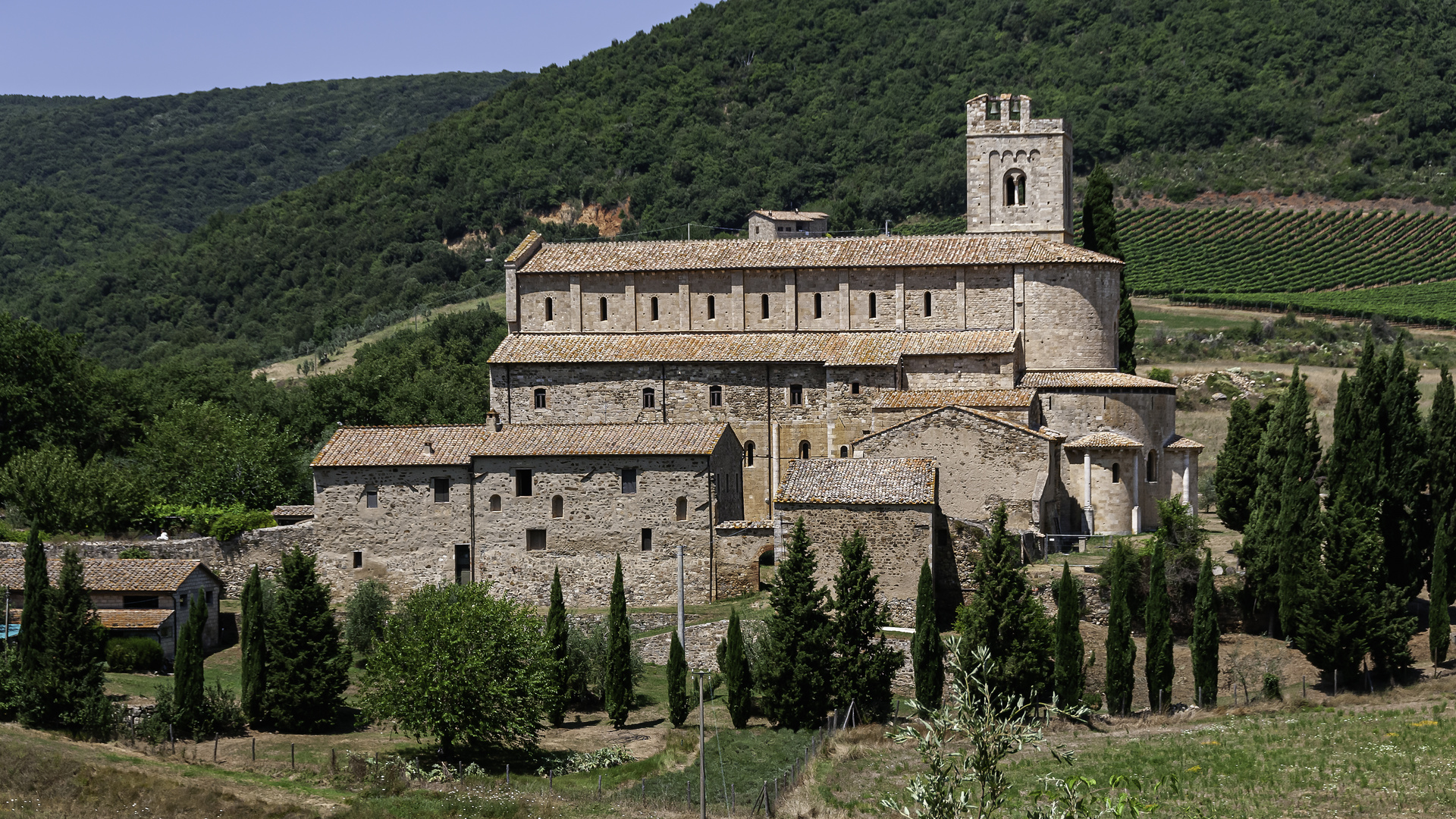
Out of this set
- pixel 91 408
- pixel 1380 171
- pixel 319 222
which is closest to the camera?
pixel 91 408

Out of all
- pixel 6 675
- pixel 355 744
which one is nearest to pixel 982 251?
pixel 355 744

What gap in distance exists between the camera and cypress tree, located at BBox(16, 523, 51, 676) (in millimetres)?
37625

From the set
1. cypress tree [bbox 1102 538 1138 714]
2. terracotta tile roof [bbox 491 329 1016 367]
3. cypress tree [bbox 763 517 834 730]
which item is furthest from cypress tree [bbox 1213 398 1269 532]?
cypress tree [bbox 763 517 834 730]

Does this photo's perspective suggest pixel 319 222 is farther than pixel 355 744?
Yes

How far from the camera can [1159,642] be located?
38281mm

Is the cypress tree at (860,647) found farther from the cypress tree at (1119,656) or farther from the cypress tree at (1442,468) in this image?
the cypress tree at (1442,468)

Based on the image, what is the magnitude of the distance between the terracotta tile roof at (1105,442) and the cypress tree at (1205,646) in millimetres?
7381

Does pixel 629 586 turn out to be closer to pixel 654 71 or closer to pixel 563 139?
pixel 563 139

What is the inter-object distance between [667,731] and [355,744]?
7.57 metres

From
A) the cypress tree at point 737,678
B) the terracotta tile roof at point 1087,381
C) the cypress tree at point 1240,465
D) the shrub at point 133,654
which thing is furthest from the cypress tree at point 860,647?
the shrub at point 133,654

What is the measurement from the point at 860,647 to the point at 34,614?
20.4m

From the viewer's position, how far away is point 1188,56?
5349 inches

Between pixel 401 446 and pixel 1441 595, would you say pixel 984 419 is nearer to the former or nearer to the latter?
pixel 1441 595

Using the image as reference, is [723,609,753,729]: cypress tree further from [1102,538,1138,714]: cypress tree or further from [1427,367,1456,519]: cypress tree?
[1427,367,1456,519]: cypress tree
